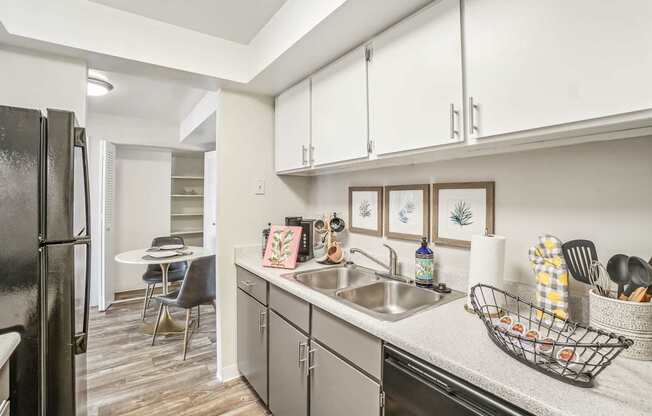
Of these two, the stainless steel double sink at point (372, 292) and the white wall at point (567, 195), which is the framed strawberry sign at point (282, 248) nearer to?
the stainless steel double sink at point (372, 292)

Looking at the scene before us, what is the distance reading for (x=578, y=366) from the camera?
0.75m

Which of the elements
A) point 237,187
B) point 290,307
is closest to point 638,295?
point 290,307

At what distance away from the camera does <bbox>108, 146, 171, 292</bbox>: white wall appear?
4.12 meters

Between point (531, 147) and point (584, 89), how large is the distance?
355 millimetres

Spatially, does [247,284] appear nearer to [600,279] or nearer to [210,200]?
[600,279]

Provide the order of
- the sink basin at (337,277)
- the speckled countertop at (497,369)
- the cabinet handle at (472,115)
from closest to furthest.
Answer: the speckled countertop at (497,369), the cabinet handle at (472,115), the sink basin at (337,277)

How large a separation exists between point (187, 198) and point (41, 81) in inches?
135

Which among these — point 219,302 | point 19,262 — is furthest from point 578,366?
point 219,302

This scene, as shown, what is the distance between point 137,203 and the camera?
423cm

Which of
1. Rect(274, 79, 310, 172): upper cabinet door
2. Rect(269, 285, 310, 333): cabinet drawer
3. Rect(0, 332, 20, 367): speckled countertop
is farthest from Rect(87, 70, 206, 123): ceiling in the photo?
Rect(0, 332, 20, 367): speckled countertop

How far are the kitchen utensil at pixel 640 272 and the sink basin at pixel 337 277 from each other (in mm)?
1067

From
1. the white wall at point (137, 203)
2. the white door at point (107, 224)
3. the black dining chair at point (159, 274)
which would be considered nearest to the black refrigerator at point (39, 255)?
the black dining chair at point (159, 274)

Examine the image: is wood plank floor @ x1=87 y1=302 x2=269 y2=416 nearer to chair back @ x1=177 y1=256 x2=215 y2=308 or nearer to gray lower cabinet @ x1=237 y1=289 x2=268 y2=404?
gray lower cabinet @ x1=237 y1=289 x2=268 y2=404

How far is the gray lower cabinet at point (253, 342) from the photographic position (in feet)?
5.91
